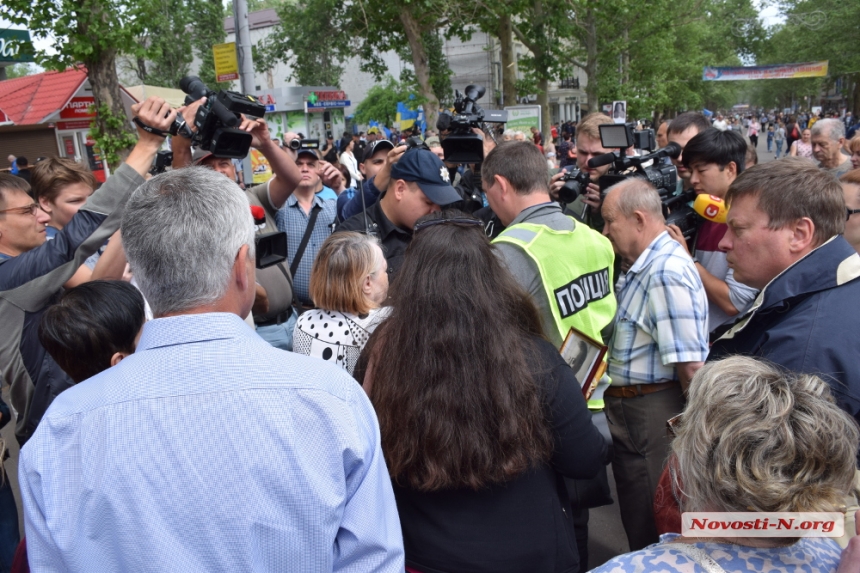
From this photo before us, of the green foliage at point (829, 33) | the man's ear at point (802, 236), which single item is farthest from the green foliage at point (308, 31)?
the green foliage at point (829, 33)

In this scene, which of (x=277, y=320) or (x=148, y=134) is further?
(x=277, y=320)

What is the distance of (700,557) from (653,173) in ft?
9.61

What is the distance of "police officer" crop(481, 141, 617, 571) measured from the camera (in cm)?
242

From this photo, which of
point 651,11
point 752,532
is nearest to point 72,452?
point 752,532

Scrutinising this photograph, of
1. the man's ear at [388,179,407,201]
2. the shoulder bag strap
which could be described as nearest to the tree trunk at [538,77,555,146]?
the man's ear at [388,179,407,201]

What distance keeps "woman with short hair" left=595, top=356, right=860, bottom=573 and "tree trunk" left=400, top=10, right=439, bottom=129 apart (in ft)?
59.7

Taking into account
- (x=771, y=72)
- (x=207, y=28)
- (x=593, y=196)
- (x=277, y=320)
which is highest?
(x=207, y=28)

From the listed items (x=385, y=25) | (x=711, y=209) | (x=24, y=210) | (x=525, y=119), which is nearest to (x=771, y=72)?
(x=385, y=25)

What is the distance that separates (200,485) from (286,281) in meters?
2.51

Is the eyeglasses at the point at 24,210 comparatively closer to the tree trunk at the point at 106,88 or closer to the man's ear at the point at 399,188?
the man's ear at the point at 399,188

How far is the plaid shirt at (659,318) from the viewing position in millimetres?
2652

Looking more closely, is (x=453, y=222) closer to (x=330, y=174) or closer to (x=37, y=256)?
(x=37, y=256)

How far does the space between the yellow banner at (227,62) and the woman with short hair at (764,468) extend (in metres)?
8.68

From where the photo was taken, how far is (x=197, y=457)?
1194mm
